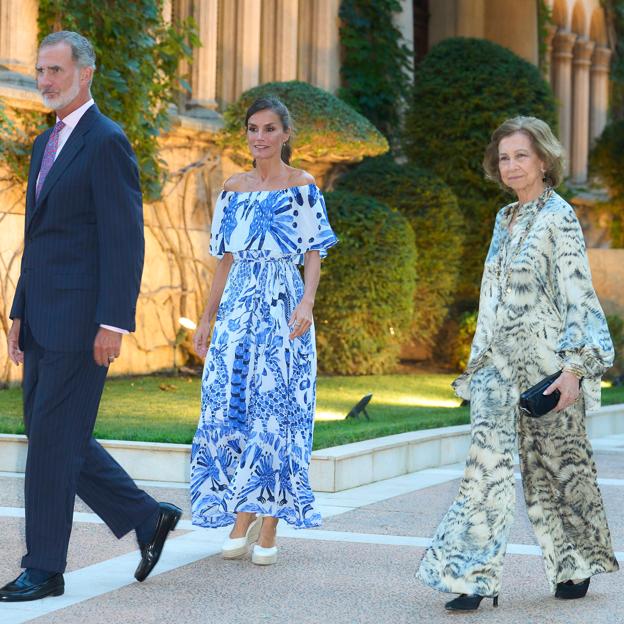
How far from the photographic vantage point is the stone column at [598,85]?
994 inches

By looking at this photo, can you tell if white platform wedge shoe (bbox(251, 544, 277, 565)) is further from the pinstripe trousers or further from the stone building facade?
the stone building facade

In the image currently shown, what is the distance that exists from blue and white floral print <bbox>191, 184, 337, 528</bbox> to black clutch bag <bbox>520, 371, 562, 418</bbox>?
4.07 feet

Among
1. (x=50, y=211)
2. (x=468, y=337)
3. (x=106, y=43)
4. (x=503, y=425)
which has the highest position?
(x=106, y=43)

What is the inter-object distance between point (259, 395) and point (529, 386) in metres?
1.23

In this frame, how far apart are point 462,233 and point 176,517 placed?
11.5 meters

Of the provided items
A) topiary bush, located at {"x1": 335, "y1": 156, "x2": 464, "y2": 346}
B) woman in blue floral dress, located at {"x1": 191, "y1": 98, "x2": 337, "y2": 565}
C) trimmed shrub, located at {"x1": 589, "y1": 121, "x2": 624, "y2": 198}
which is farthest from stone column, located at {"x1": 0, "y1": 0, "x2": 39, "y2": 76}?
trimmed shrub, located at {"x1": 589, "y1": 121, "x2": 624, "y2": 198}

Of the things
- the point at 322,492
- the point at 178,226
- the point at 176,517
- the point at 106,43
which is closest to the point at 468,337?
the point at 178,226

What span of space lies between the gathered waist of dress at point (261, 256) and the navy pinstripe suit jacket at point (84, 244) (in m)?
1.06

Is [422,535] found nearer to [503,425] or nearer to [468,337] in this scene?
[503,425]

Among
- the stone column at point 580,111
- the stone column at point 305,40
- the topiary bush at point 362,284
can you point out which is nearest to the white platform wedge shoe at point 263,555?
the topiary bush at point 362,284

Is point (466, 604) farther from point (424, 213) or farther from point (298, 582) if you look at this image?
point (424, 213)

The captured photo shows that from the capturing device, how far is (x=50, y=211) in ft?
14.8

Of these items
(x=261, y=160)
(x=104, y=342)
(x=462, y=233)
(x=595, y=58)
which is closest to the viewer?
(x=104, y=342)

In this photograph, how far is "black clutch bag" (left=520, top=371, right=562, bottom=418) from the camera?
4.45 m
